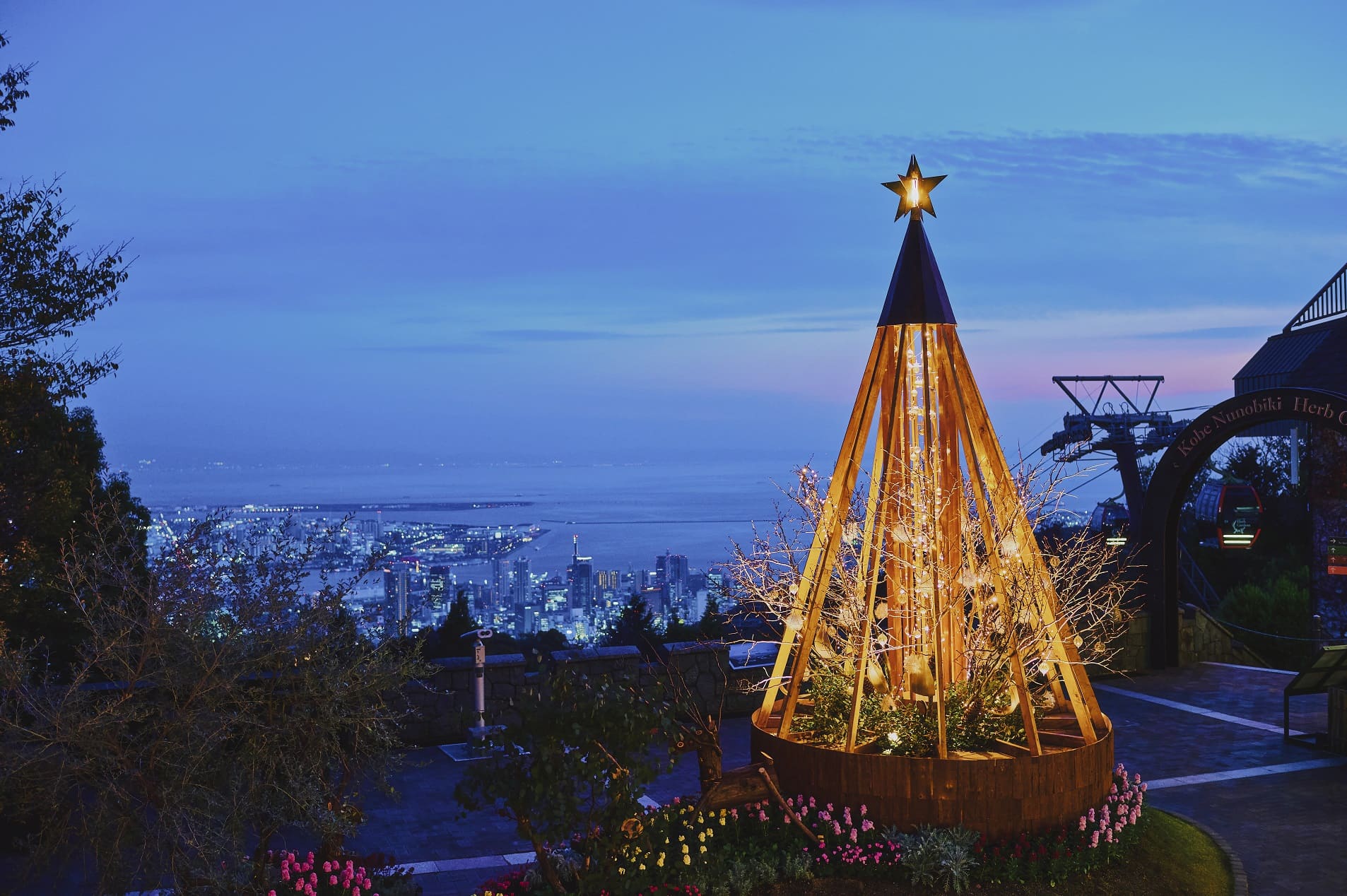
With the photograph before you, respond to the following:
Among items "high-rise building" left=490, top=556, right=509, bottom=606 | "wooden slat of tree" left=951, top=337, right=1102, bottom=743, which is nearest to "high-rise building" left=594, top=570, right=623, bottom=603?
"high-rise building" left=490, top=556, right=509, bottom=606

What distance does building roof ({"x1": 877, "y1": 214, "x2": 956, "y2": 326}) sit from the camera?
8.27 metres

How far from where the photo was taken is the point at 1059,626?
798cm

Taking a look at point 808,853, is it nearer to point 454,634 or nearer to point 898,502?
point 898,502

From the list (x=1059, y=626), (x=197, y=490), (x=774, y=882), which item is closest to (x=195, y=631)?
(x=774, y=882)

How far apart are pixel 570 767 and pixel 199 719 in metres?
1.82

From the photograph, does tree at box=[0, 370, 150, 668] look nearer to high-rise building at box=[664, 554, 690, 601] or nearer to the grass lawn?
the grass lawn

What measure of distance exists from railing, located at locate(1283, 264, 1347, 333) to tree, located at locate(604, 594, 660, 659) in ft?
57.3

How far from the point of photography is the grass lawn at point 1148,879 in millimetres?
6840

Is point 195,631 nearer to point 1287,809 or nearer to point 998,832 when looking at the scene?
point 998,832

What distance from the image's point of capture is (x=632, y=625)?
1984cm

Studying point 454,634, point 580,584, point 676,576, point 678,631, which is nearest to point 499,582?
point 580,584

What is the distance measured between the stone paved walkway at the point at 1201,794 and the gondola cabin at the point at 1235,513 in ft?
22.5

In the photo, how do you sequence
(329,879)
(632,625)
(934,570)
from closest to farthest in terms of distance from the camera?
(329,879), (934,570), (632,625)

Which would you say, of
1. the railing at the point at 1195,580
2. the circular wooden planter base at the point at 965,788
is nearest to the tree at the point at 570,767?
the circular wooden planter base at the point at 965,788
